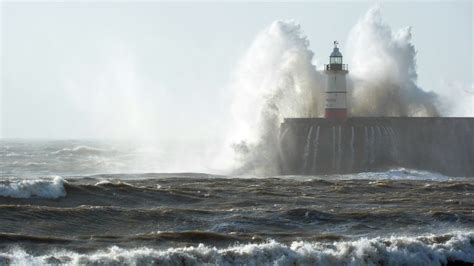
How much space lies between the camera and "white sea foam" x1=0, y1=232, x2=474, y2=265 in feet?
36.6

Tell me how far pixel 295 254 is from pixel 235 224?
9.49ft

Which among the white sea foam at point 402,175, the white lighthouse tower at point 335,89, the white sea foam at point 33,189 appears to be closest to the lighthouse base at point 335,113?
the white lighthouse tower at point 335,89

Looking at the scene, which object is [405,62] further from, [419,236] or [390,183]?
[419,236]

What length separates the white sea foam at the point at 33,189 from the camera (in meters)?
16.4

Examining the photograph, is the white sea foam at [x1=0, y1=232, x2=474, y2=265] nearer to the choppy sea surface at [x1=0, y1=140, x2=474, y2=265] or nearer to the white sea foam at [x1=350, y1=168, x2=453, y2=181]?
the choppy sea surface at [x1=0, y1=140, x2=474, y2=265]

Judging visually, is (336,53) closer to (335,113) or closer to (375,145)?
(335,113)

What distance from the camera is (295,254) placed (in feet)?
39.1

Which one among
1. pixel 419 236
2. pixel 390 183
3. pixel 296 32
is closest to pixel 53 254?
pixel 419 236

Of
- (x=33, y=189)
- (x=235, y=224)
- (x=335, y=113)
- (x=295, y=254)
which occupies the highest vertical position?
(x=335, y=113)

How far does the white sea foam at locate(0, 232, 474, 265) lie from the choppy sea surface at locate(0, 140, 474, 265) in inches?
0.6

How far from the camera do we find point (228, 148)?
35031 millimetres

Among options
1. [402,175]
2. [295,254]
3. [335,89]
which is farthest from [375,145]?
[295,254]

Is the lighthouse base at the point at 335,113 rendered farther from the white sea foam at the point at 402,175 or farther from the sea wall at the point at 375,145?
the white sea foam at the point at 402,175

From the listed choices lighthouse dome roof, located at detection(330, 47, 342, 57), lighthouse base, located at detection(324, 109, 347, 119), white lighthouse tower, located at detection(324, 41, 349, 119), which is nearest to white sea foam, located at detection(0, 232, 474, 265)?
lighthouse base, located at detection(324, 109, 347, 119)
